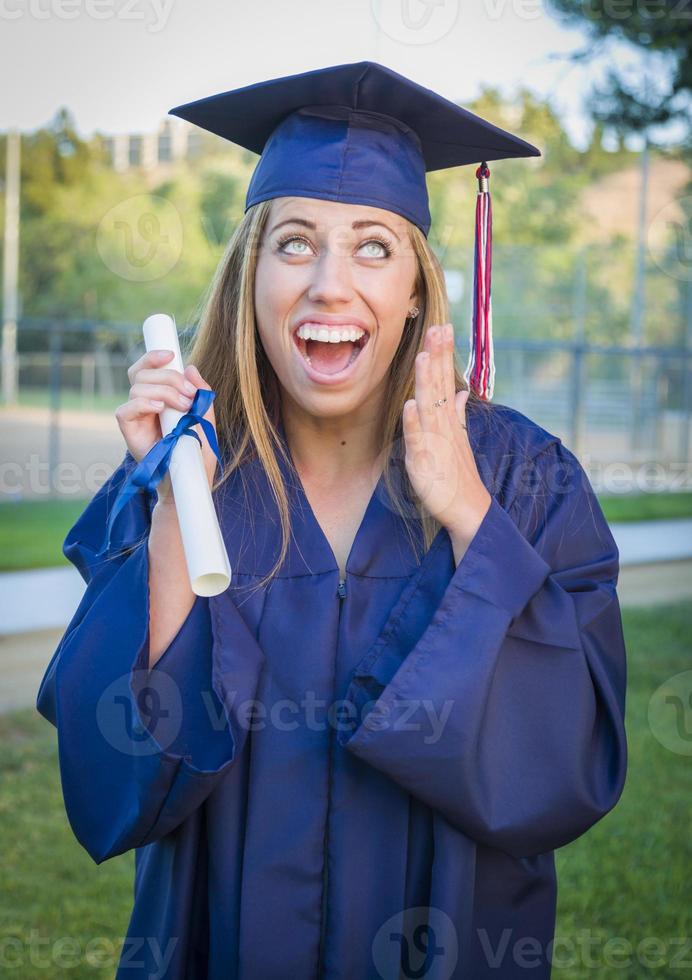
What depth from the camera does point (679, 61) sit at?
7180 millimetres

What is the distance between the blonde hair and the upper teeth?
0.75 ft

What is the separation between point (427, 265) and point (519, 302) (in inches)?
862

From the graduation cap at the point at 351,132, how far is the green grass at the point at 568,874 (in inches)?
105

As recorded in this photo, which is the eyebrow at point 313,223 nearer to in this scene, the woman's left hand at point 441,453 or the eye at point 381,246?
the eye at point 381,246

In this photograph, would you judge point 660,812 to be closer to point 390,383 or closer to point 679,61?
point 390,383

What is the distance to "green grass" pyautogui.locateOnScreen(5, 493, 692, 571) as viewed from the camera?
8.92m

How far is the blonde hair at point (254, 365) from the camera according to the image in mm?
2303

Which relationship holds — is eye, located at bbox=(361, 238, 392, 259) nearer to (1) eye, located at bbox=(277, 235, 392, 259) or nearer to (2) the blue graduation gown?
(1) eye, located at bbox=(277, 235, 392, 259)

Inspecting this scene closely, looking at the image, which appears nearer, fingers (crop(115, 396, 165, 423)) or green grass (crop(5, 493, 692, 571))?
fingers (crop(115, 396, 165, 423))

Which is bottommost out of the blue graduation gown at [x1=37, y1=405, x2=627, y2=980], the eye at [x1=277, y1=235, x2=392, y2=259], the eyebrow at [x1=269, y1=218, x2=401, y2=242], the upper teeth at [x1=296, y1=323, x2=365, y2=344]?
the blue graduation gown at [x1=37, y1=405, x2=627, y2=980]

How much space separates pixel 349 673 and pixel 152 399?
0.65 meters

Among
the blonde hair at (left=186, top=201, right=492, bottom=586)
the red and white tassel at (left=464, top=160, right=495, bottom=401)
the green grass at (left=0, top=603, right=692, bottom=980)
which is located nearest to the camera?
the blonde hair at (left=186, top=201, right=492, bottom=586)

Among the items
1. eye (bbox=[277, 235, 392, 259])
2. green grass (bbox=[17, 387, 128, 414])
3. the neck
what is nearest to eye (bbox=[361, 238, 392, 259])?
eye (bbox=[277, 235, 392, 259])

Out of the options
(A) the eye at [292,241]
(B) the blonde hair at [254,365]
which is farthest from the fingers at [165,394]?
(A) the eye at [292,241]
